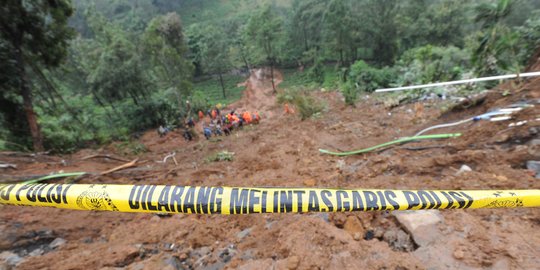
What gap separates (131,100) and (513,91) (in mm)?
21100

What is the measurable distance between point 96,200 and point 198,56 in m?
37.2

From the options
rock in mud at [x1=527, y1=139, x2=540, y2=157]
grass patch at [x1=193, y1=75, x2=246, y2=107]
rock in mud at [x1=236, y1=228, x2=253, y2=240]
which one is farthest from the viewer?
grass patch at [x1=193, y1=75, x2=246, y2=107]

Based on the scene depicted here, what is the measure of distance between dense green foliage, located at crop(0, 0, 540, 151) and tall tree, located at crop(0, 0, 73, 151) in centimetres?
2

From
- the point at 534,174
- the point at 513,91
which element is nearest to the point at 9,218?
the point at 534,174

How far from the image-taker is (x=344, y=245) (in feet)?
5.76

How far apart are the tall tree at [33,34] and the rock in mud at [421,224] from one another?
841cm

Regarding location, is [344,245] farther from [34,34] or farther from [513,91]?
[34,34]

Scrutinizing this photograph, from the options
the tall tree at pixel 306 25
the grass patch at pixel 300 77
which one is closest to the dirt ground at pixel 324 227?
the grass patch at pixel 300 77

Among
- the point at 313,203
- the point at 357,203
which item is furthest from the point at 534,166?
the point at 313,203

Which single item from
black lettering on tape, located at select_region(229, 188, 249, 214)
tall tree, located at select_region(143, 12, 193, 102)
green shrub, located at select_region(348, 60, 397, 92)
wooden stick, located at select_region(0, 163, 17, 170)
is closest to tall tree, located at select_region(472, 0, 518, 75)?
green shrub, located at select_region(348, 60, 397, 92)

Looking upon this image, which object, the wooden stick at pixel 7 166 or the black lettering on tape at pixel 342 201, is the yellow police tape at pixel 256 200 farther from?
the wooden stick at pixel 7 166

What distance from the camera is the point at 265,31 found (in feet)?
90.1

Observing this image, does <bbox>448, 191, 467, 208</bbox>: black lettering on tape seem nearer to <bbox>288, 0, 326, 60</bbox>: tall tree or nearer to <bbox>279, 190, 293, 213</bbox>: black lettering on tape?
<bbox>279, 190, 293, 213</bbox>: black lettering on tape

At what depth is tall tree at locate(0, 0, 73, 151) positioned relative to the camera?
5473mm
